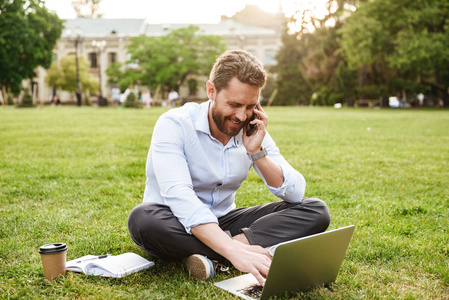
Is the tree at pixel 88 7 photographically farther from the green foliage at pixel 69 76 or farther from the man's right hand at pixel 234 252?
the man's right hand at pixel 234 252

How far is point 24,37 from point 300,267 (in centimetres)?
3966

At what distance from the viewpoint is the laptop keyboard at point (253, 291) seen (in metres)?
2.68

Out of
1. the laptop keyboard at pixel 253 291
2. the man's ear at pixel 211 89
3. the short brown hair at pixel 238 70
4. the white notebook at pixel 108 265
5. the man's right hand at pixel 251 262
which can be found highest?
the short brown hair at pixel 238 70

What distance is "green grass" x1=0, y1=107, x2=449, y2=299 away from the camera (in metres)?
2.86

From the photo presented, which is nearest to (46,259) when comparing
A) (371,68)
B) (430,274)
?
(430,274)

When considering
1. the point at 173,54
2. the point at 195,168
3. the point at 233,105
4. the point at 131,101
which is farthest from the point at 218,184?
the point at 173,54

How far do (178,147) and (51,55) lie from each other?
42.2 metres

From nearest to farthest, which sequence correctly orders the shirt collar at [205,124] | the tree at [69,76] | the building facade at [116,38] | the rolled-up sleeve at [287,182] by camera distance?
the shirt collar at [205,124], the rolled-up sleeve at [287,182], the tree at [69,76], the building facade at [116,38]

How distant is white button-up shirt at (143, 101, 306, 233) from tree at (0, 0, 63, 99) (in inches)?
1463

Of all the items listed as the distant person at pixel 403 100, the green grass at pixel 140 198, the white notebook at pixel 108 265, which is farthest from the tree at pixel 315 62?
the white notebook at pixel 108 265

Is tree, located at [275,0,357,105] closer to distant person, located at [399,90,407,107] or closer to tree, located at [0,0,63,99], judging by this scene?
distant person, located at [399,90,407,107]

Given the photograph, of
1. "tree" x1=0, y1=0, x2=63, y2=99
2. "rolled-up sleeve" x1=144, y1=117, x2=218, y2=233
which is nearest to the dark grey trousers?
"rolled-up sleeve" x1=144, y1=117, x2=218, y2=233

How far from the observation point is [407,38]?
105 ft

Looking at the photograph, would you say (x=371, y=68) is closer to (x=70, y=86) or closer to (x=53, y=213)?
(x=70, y=86)
